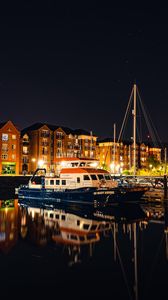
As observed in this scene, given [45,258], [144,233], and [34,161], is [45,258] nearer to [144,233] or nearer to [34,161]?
[144,233]

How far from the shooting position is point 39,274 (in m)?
13.9

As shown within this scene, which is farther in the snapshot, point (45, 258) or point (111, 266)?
point (45, 258)

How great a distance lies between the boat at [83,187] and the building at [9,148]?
146ft

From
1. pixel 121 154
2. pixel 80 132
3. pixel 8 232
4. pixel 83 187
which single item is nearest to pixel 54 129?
pixel 80 132

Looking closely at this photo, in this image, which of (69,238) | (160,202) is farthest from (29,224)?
(160,202)

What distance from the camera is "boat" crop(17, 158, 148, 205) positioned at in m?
37.0

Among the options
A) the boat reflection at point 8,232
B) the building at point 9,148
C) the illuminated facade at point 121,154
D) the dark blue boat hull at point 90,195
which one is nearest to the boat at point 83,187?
the dark blue boat hull at point 90,195

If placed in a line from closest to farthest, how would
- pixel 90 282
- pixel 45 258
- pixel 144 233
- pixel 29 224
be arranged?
pixel 90 282 → pixel 45 258 → pixel 144 233 → pixel 29 224

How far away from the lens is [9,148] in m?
88.9

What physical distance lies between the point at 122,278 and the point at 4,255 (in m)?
6.74

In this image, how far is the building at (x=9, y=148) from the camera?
287 ft

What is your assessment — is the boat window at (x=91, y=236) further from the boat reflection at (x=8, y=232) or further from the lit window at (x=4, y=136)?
the lit window at (x=4, y=136)

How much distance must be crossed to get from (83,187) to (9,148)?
5477cm

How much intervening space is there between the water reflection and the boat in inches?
134
